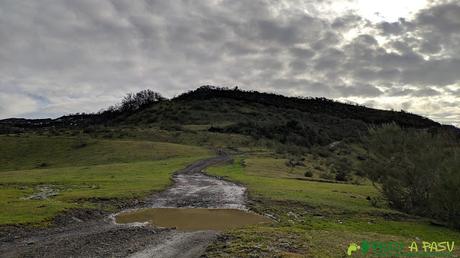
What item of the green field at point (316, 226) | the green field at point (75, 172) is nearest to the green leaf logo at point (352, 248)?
the green field at point (316, 226)

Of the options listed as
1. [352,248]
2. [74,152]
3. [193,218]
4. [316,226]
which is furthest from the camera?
[74,152]

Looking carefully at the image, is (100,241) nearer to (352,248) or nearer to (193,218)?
(193,218)

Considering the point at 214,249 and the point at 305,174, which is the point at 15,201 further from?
the point at 305,174

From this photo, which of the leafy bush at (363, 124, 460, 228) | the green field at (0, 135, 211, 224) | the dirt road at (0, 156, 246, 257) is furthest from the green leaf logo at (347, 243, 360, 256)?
the leafy bush at (363, 124, 460, 228)

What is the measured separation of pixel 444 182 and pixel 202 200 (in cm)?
1971

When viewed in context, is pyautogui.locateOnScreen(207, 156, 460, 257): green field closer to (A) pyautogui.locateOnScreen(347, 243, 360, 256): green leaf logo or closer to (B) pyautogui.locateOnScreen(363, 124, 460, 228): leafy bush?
(A) pyautogui.locateOnScreen(347, 243, 360, 256): green leaf logo

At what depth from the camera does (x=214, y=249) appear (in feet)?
61.8

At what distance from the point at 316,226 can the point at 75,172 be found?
144 ft

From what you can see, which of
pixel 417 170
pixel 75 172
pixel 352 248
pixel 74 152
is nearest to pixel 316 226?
pixel 352 248

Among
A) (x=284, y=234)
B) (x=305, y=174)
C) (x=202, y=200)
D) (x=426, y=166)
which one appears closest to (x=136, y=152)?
(x=305, y=174)

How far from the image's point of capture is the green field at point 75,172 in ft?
101

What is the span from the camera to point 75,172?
199 feet

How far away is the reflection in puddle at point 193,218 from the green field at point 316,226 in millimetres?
2053

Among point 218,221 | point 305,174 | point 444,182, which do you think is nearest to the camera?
point 218,221
